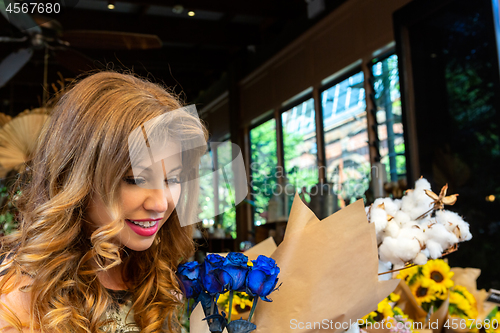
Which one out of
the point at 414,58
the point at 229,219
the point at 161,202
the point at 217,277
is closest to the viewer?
the point at 217,277

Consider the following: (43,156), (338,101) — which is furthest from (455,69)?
(43,156)

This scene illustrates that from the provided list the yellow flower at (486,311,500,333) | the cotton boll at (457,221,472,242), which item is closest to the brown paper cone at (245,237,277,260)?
the cotton boll at (457,221,472,242)

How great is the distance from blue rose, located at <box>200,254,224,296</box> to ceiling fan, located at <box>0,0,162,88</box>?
1619 mm

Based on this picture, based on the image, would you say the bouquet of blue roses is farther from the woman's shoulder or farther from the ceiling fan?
the ceiling fan

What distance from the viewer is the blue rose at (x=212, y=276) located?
22.7 inches

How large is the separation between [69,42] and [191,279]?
6.78ft

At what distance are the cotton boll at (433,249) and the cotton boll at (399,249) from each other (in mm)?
39

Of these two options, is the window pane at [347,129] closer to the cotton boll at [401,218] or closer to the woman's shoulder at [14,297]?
the cotton boll at [401,218]

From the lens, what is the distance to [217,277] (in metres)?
0.58

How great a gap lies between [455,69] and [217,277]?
1462 millimetres

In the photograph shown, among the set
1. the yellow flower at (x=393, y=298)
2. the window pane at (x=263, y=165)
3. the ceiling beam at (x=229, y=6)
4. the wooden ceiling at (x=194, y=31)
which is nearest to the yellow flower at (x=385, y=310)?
the yellow flower at (x=393, y=298)

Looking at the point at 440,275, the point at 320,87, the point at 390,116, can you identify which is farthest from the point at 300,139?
the point at 440,275

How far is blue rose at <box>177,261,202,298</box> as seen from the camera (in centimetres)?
61

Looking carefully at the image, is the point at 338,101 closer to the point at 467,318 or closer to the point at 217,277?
the point at 467,318
